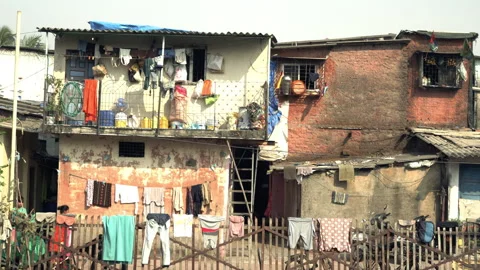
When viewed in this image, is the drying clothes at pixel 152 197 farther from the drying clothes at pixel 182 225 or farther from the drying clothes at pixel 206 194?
the drying clothes at pixel 182 225

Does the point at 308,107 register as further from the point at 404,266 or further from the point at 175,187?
the point at 404,266

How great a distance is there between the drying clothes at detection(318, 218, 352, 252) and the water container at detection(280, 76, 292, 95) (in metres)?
8.50

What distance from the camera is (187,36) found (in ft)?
65.9

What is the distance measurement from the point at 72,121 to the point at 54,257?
239 inches

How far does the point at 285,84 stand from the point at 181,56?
14.6ft

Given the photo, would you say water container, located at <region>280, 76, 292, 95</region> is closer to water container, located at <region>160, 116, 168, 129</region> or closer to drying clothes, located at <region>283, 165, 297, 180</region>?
drying clothes, located at <region>283, 165, 297, 180</region>

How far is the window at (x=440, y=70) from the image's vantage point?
23.6 meters

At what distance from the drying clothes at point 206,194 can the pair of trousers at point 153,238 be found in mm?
4838

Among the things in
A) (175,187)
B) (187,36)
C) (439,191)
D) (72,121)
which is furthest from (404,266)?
(72,121)

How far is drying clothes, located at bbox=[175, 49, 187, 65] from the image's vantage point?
20.7 meters

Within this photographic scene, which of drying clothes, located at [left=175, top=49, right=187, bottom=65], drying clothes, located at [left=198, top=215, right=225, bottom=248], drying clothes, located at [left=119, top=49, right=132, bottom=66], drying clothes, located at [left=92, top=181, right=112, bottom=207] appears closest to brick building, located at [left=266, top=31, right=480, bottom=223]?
drying clothes, located at [left=175, top=49, right=187, bottom=65]

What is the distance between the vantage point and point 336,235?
616 inches

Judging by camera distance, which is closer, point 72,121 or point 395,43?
point 72,121

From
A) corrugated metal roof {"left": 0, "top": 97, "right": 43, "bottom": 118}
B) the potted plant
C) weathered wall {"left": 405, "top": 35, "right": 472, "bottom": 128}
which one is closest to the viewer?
the potted plant
